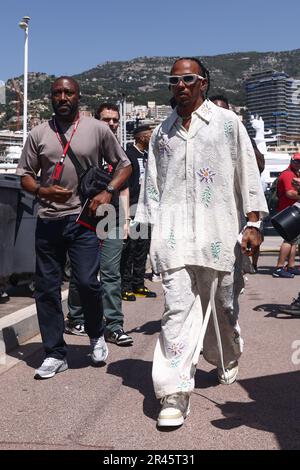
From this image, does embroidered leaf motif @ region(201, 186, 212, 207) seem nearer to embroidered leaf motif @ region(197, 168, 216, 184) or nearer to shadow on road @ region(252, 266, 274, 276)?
embroidered leaf motif @ region(197, 168, 216, 184)

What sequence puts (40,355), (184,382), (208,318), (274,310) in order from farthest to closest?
(274,310), (40,355), (208,318), (184,382)

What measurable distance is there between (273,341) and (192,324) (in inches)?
85.2

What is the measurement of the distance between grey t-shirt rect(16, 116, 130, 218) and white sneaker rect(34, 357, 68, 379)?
1021 mm

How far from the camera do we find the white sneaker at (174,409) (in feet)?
12.3

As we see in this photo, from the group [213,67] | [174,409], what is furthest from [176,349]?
[213,67]

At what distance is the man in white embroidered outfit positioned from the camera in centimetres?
398

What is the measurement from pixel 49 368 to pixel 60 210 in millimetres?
1104

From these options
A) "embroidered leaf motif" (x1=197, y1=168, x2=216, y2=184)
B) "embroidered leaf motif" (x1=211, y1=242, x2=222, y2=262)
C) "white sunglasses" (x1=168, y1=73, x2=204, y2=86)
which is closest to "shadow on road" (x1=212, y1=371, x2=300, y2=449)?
"embroidered leaf motif" (x1=211, y1=242, x2=222, y2=262)

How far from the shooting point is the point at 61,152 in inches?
194

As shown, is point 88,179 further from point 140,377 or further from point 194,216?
point 140,377

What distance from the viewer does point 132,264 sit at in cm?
891
